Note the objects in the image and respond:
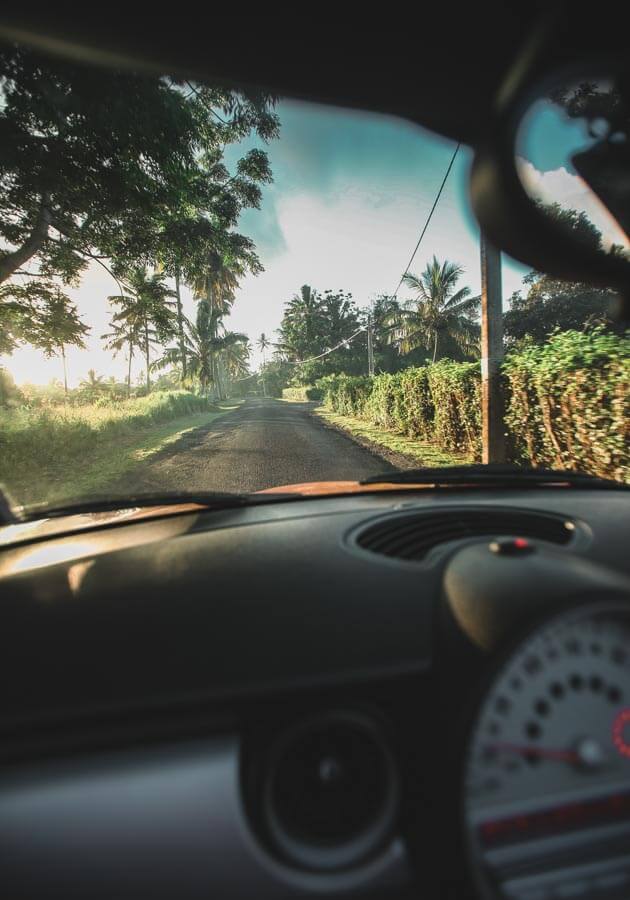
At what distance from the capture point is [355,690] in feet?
3.42

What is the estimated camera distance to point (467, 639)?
109cm

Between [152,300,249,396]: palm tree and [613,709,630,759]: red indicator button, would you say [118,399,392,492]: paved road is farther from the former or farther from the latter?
[152,300,249,396]: palm tree

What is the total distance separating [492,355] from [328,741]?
23.9 feet

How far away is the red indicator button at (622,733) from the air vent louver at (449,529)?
679mm

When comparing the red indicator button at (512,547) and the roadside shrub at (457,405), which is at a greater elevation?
the roadside shrub at (457,405)

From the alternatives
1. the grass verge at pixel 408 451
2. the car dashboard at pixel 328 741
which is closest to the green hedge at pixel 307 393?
the grass verge at pixel 408 451

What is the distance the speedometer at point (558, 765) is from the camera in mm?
1028

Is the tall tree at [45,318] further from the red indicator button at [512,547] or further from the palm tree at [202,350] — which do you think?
the palm tree at [202,350]

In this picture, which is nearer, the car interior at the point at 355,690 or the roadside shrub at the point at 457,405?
the car interior at the point at 355,690

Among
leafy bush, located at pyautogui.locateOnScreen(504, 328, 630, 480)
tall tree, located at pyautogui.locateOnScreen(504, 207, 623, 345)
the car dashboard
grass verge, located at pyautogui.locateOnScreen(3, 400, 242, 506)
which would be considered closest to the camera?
the car dashboard

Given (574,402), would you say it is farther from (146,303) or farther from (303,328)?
(303,328)

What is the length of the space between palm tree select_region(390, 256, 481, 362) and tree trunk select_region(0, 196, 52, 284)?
3093 cm

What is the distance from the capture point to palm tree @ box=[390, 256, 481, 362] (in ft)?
122

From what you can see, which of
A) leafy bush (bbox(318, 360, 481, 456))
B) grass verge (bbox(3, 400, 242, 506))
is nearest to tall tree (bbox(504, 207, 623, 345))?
leafy bush (bbox(318, 360, 481, 456))
